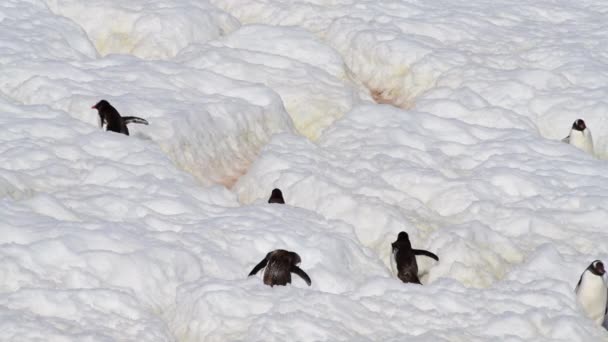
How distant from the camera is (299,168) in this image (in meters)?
15.2

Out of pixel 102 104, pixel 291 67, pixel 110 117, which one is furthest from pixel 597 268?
pixel 291 67

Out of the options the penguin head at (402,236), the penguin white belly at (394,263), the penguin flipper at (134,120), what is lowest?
the penguin white belly at (394,263)

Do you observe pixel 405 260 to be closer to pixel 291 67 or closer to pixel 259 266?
pixel 259 266

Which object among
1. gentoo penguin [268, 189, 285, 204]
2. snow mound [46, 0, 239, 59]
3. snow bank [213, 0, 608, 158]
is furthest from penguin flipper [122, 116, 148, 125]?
snow bank [213, 0, 608, 158]

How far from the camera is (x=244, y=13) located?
72.2 ft

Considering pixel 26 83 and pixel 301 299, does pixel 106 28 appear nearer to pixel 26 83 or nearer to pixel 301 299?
pixel 26 83

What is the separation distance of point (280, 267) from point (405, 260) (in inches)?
77.3

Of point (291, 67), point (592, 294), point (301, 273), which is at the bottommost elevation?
point (291, 67)

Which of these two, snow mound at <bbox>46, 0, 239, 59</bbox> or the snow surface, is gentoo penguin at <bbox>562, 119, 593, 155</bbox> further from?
snow mound at <bbox>46, 0, 239, 59</bbox>

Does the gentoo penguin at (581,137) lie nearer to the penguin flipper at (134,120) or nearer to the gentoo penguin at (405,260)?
the gentoo penguin at (405,260)

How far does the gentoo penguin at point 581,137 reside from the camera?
17.3 metres

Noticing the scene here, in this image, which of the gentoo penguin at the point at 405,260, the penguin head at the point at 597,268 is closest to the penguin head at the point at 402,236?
the gentoo penguin at the point at 405,260

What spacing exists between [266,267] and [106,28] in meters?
9.69

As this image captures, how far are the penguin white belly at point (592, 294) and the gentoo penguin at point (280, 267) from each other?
3.45m
